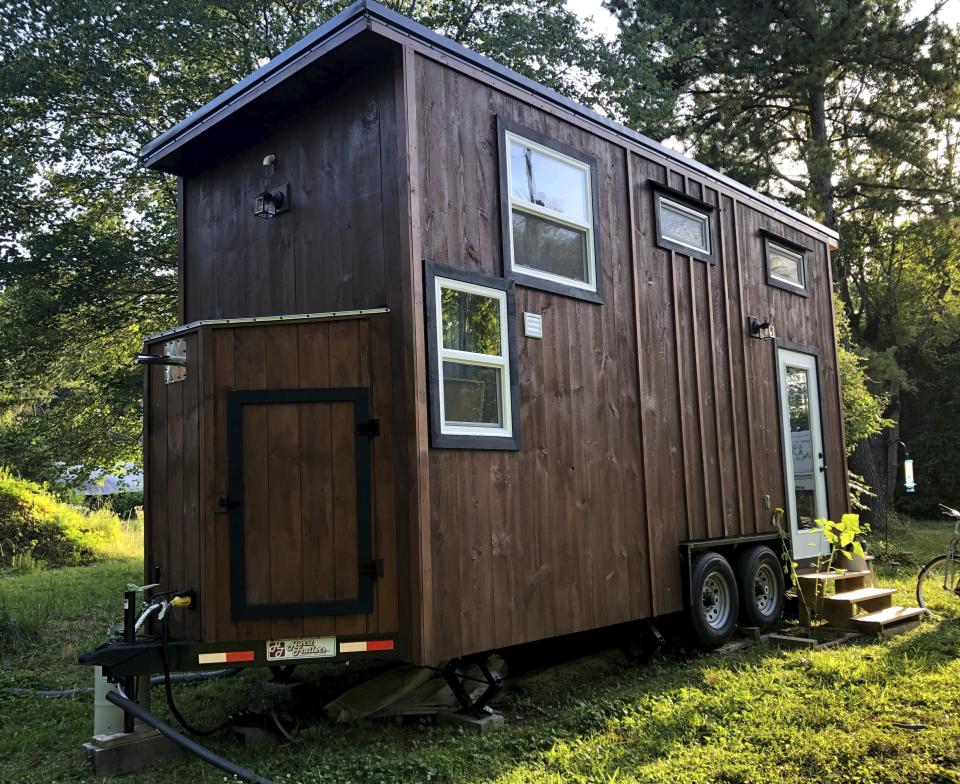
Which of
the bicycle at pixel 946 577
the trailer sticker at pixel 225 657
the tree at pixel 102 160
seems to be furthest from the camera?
the tree at pixel 102 160

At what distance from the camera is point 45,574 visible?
10.9 m

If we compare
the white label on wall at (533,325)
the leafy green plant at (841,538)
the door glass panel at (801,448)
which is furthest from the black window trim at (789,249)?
the white label on wall at (533,325)

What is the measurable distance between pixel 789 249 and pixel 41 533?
10623mm

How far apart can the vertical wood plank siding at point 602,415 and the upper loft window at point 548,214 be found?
0.10 metres

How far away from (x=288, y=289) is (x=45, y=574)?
24.5ft

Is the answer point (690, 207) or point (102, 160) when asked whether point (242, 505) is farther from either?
point (102, 160)

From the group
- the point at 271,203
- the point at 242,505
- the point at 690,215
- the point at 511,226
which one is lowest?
the point at 242,505

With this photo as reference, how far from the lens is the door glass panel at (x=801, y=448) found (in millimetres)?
8133

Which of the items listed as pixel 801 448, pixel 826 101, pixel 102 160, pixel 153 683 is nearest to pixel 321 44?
pixel 153 683

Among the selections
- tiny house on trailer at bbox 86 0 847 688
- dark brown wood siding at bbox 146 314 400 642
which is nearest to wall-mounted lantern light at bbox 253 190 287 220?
tiny house on trailer at bbox 86 0 847 688

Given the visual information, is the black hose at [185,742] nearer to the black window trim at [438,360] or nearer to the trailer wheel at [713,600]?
the black window trim at [438,360]

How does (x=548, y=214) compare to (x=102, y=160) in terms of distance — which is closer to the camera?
(x=548, y=214)

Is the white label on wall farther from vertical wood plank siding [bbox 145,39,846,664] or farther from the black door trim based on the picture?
the black door trim

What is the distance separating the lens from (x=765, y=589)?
7344mm
